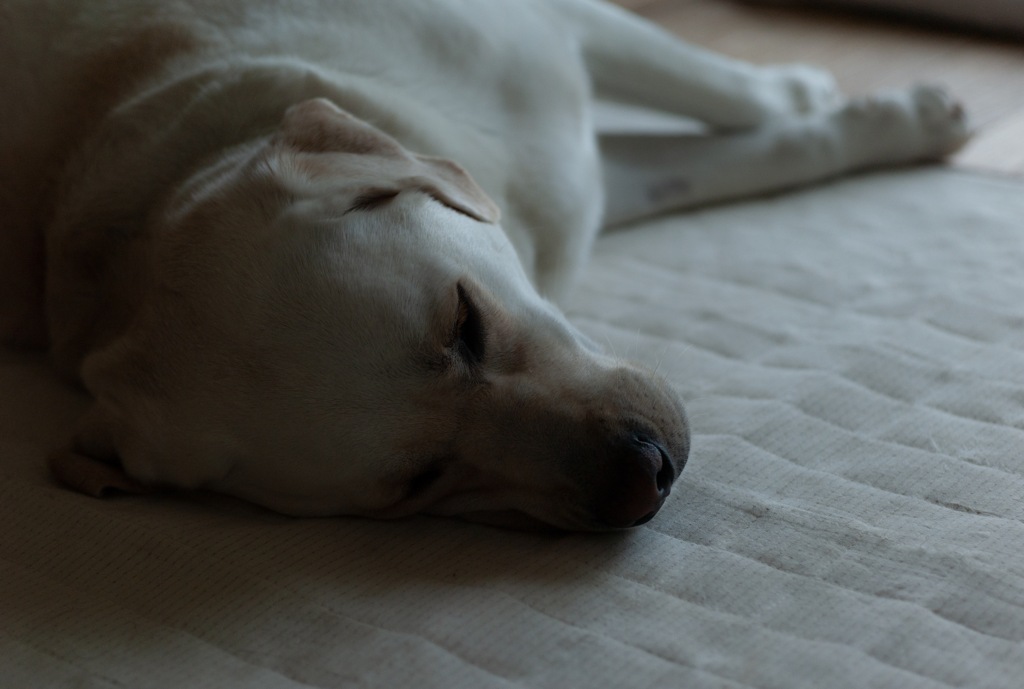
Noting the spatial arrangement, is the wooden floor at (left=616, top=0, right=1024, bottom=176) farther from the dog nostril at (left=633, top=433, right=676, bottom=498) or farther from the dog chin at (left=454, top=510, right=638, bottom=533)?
the dog chin at (left=454, top=510, right=638, bottom=533)

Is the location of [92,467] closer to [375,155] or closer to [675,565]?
[375,155]

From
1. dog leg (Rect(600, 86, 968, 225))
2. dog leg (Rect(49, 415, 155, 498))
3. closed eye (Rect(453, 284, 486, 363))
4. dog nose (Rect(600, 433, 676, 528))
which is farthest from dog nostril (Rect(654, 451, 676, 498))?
dog leg (Rect(600, 86, 968, 225))

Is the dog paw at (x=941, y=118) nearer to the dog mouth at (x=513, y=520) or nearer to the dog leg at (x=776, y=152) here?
the dog leg at (x=776, y=152)

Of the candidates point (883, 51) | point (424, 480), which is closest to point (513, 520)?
point (424, 480)

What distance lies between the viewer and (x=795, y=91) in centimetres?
342

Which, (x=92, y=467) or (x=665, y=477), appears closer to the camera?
(x=665, y=477)

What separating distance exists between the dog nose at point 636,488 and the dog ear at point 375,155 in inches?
21.2

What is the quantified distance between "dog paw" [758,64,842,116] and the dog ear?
5.02 ft

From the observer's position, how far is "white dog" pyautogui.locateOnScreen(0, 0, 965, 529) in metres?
1.62

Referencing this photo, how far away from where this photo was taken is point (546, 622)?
4.68ft

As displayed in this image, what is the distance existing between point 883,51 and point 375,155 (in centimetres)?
307

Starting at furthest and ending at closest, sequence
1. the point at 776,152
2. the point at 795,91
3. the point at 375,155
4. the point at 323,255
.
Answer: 1. the point at 795,91
2. the point at 776,152
3. the point at 375,155
4. the point at 323,255

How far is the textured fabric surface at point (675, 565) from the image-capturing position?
1352 millimetres

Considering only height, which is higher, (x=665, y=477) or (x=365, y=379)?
(x=365, y=379)
